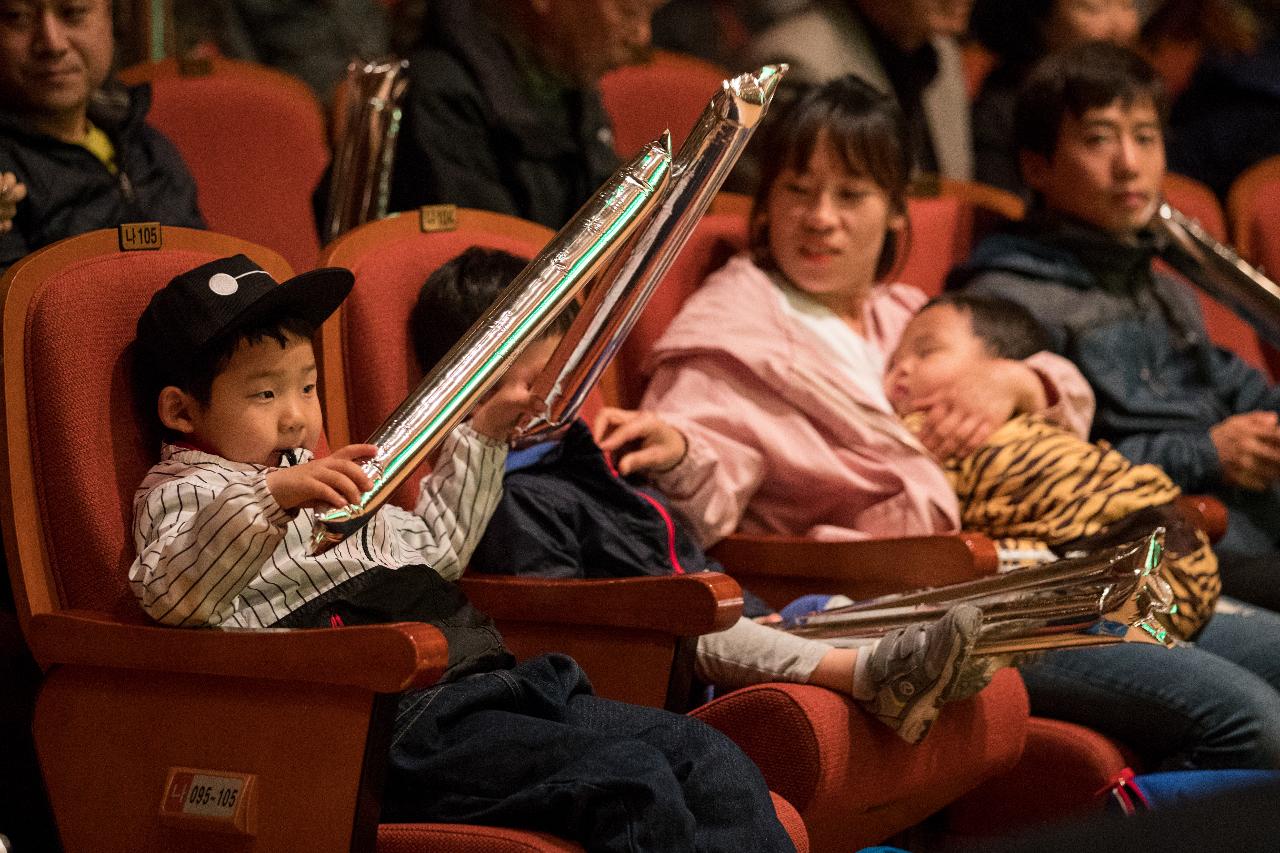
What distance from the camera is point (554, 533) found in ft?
5.96

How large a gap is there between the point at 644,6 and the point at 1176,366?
1.06 m

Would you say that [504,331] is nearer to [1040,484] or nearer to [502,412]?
[502,412]

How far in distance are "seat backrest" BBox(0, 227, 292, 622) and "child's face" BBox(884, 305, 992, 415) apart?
111 cm

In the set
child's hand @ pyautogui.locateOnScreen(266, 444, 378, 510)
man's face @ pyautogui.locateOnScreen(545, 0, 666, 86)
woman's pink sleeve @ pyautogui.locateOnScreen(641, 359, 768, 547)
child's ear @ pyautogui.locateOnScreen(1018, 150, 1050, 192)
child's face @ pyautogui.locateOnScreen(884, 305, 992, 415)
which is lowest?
woman's pink sleeve @ pyautogui.locateOnScreen(641, 359, 768, 547)

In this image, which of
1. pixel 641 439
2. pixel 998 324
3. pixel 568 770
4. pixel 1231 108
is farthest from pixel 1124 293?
pixel 568 770

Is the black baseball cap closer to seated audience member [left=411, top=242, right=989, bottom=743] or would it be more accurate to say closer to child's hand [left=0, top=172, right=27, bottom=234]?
seated audience member [left=411, top=242, right=989, bottom=743]

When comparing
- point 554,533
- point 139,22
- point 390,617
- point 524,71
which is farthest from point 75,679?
point 139,22

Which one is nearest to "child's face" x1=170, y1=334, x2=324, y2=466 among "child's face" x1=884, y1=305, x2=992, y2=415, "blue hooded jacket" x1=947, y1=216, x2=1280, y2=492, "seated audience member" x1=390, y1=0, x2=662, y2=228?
"seated audience member" x1=390, y1=0, x2=662, y2=228

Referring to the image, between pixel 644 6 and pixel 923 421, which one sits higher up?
pixel 644 6

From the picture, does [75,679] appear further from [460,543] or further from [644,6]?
[644,6]

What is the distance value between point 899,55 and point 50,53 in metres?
1.73

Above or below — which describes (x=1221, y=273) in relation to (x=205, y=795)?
above

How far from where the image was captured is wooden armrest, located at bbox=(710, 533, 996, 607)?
1.92 m

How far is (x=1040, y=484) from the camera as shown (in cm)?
211
